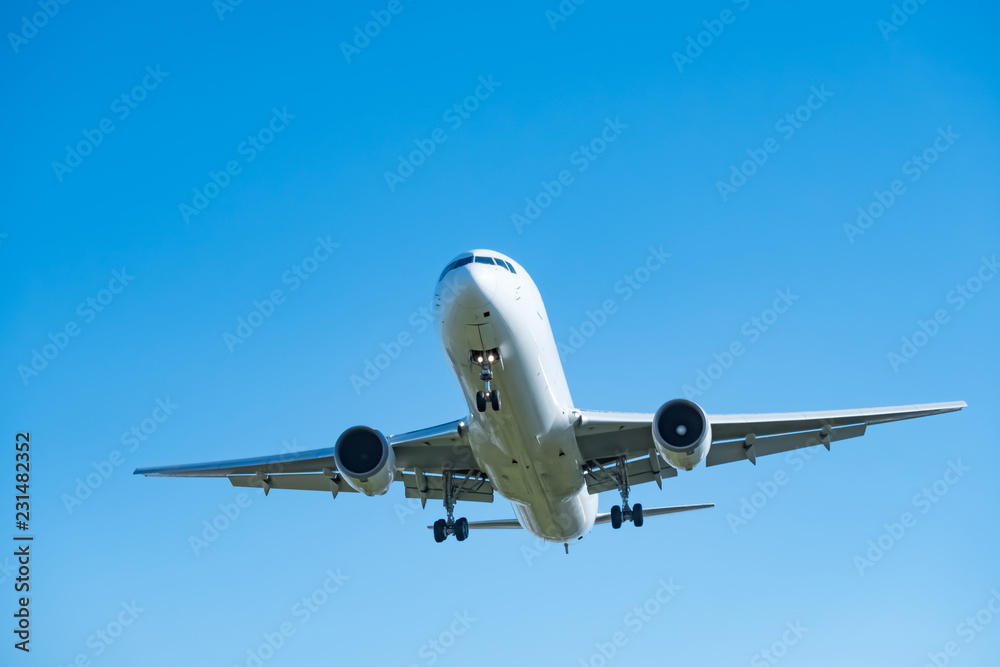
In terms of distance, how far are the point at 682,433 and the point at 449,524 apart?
→ 751cm

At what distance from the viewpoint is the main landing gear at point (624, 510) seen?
24.9 m

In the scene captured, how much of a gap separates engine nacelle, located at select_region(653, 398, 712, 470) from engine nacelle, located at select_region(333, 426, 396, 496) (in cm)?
661

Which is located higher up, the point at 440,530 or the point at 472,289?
the point at 472,289

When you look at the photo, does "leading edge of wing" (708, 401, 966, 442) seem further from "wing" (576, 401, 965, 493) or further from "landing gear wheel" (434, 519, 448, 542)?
"landing gear wheel" (434, 519, 448, 542)

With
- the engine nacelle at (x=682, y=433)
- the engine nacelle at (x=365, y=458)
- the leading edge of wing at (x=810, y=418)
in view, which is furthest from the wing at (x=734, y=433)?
the engine nacelle at (x=365, y=458)

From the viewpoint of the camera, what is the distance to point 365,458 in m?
22.7

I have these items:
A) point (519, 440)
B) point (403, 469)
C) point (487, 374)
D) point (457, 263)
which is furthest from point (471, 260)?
point (403, 469)

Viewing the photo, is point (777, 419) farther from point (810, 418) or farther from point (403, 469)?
point (403, 469)

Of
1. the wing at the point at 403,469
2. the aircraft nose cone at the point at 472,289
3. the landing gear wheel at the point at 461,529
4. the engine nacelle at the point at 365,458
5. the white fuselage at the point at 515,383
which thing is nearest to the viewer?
the aircraft nose cone at the point at 472,289

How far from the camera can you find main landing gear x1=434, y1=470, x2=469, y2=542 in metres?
25.2

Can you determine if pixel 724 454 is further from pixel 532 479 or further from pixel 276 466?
pixel 276 466

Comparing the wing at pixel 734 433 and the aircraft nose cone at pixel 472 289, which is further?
the wing at pixel 734 433

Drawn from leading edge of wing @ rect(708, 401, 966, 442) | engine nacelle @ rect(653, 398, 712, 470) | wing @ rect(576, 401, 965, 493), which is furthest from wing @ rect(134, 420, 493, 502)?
leading edge of wing @ rect(708, 401, 966, 442)

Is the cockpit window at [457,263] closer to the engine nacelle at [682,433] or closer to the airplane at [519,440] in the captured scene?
the airplane at [519,440]
